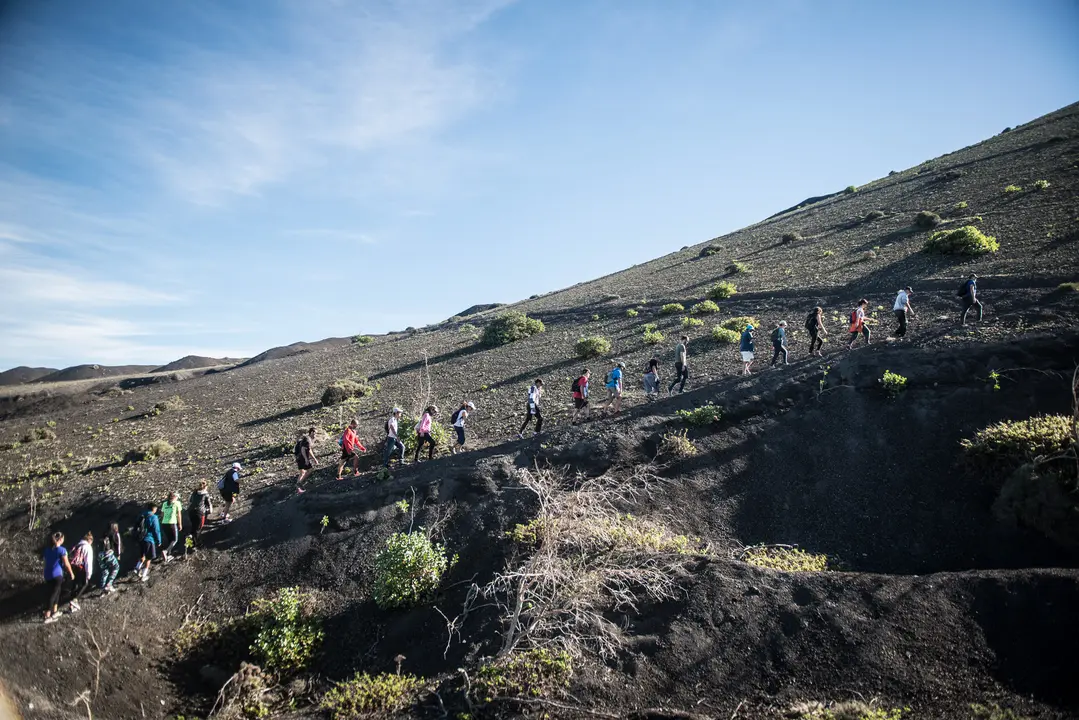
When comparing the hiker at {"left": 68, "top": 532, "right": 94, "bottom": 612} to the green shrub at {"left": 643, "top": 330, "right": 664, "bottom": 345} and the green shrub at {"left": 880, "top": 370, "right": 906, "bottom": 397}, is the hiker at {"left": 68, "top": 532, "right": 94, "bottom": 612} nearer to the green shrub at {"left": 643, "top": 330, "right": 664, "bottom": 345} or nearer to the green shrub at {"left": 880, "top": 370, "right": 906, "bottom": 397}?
the green shrub at {"left": 880, "top": 370, "right": 906, "bottom": 397}

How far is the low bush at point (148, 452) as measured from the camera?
64.2 feet

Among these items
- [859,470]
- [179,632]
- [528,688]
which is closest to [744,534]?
[859,470]

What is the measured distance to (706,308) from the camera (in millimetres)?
30141

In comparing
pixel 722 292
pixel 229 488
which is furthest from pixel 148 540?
pixel 722 292

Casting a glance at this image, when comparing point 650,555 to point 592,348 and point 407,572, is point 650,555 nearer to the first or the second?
point 407,572

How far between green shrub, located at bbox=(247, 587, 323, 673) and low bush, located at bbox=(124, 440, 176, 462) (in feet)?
39.8

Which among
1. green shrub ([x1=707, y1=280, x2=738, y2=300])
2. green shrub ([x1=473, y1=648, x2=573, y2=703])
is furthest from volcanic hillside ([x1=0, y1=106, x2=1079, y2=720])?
green shrub ([x1=707, y1=280, x2=738, y2=300])

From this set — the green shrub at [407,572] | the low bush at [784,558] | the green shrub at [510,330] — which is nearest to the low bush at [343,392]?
the green shrub at [510,330]

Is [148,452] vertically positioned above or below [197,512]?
above

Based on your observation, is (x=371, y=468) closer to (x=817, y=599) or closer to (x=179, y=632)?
(x=179, y=632)

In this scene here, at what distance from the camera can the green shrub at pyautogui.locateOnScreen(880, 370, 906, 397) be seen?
13734 mm

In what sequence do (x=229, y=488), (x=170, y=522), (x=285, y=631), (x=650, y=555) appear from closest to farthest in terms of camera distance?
(x=650, y=555)
(x=285, y=631)
(x=170, y=522)
(x=229, y=488)

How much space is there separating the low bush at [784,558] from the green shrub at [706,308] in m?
20.7

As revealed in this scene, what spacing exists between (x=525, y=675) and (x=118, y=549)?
1093 centimetres
